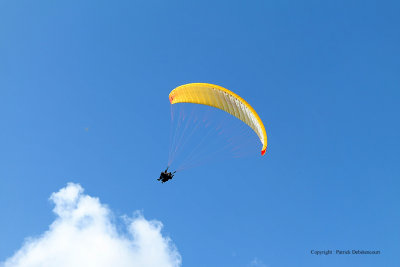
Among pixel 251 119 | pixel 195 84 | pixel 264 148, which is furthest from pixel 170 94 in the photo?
pixel 264 148

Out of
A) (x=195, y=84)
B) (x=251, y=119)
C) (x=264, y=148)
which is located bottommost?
(x=264, y=148)

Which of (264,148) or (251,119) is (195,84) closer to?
(251,119)

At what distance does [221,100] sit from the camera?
2331 centimetres

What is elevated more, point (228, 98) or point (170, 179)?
point (228, 98)

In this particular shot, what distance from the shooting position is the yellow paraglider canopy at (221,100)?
70.5 feet

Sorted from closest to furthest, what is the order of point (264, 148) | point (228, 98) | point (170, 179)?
1. point (264, 148)
2. point (228, 98)
3. point (170, 179)

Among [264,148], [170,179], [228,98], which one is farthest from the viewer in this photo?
[170,179]

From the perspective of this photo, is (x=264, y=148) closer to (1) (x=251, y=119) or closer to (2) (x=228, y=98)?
(1) (x=251, y=119)

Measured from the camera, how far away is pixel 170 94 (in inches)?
995

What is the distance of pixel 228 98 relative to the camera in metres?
22.5

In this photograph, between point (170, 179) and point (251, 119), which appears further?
point (170, 179)

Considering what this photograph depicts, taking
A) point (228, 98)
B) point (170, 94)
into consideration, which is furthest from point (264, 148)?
point (170, 94)

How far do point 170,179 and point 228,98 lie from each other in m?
7.13

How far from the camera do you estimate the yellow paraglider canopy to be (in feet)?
→ 70.5
